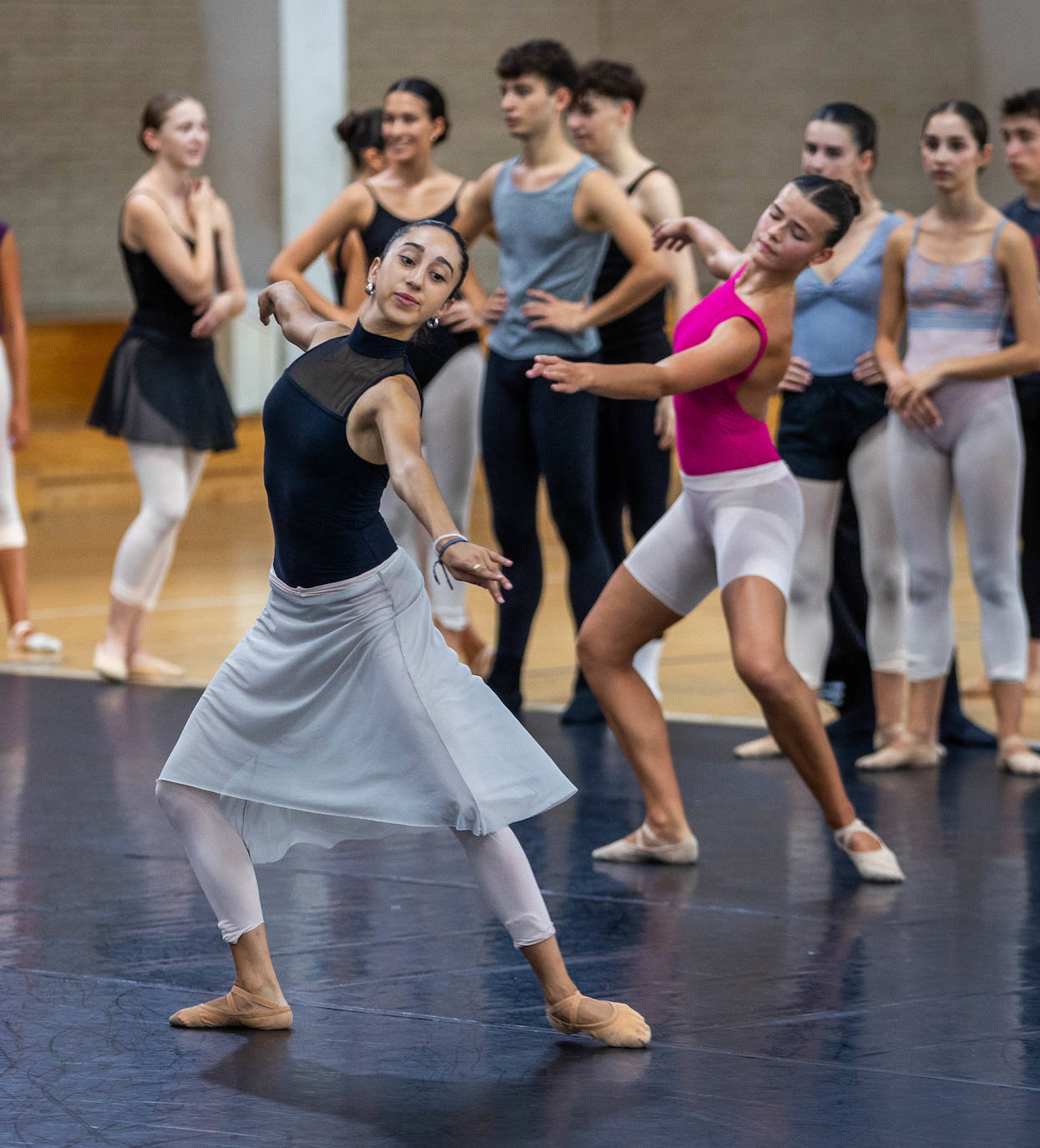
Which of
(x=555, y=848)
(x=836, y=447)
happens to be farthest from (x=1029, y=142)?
(x=555, y=848)

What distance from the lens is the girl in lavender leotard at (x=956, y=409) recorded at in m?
4.43

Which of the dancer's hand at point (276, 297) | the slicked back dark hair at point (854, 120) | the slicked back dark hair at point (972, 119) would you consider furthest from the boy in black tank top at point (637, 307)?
the dancer's hand at point (276, 297)

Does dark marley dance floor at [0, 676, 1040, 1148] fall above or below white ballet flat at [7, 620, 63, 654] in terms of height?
above

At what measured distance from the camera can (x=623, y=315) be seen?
5.08m

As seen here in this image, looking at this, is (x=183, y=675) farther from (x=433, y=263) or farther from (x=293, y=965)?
(x=433, y=263)

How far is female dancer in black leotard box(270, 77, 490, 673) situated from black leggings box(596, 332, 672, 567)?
39 centimetres

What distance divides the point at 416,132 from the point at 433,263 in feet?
8.39

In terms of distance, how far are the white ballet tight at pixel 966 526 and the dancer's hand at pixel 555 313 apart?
813mm

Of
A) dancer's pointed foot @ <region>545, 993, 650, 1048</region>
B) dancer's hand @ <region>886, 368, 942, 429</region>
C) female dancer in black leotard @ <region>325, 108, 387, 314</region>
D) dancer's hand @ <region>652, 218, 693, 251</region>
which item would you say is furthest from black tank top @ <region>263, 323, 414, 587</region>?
female dancer in black leotard @ <region>325, 108, 387, 314</region>

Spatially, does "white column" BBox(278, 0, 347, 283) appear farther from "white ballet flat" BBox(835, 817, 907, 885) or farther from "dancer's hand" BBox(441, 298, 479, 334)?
"white ballet flat" BBox(835, 817, 907, 885)

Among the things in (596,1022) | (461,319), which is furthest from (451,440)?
(596,1022)

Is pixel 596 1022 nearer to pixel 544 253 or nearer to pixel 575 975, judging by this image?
pixel 575 975

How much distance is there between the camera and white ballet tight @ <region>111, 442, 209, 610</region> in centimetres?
559

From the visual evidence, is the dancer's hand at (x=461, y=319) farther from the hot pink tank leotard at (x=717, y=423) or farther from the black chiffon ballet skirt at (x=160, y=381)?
the hot pink tank leotard at (x=717, y=423)
